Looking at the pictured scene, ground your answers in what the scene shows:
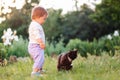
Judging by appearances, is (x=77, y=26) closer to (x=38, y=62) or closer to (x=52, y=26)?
(x=52, y=26)

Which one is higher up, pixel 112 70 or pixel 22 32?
pixel 112 70

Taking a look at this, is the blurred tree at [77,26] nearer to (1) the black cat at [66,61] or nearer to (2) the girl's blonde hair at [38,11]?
(1) the black cat at [66,61]

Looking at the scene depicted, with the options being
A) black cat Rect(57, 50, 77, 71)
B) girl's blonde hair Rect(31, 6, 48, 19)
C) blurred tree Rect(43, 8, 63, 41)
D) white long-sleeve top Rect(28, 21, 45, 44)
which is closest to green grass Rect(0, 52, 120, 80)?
black cat Rect(57, 50, 77, 71)

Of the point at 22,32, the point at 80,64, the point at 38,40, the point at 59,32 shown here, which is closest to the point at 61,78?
the point at 38,40

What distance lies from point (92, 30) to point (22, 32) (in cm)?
954

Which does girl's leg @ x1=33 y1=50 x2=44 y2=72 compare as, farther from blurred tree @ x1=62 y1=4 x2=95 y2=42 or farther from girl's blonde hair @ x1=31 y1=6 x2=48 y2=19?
blurred tree @ x1=62 y1=4 x2=95 y2=42

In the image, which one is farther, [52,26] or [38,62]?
[52,26]

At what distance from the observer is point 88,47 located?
57.6ft

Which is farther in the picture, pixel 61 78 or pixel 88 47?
pixel 88 47

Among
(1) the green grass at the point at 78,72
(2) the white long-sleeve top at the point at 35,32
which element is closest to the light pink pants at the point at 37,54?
(2) the white long-sleeve top at the point at 35,32

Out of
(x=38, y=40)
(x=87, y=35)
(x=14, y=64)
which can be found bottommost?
(x=87, y=35)

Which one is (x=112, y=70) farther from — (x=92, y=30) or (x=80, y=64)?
(x=92, y=30)

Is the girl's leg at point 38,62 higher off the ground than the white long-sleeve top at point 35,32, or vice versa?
the white long-sleeve top at point 35,32

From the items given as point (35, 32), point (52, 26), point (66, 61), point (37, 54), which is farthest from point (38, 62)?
point (52, 26)
